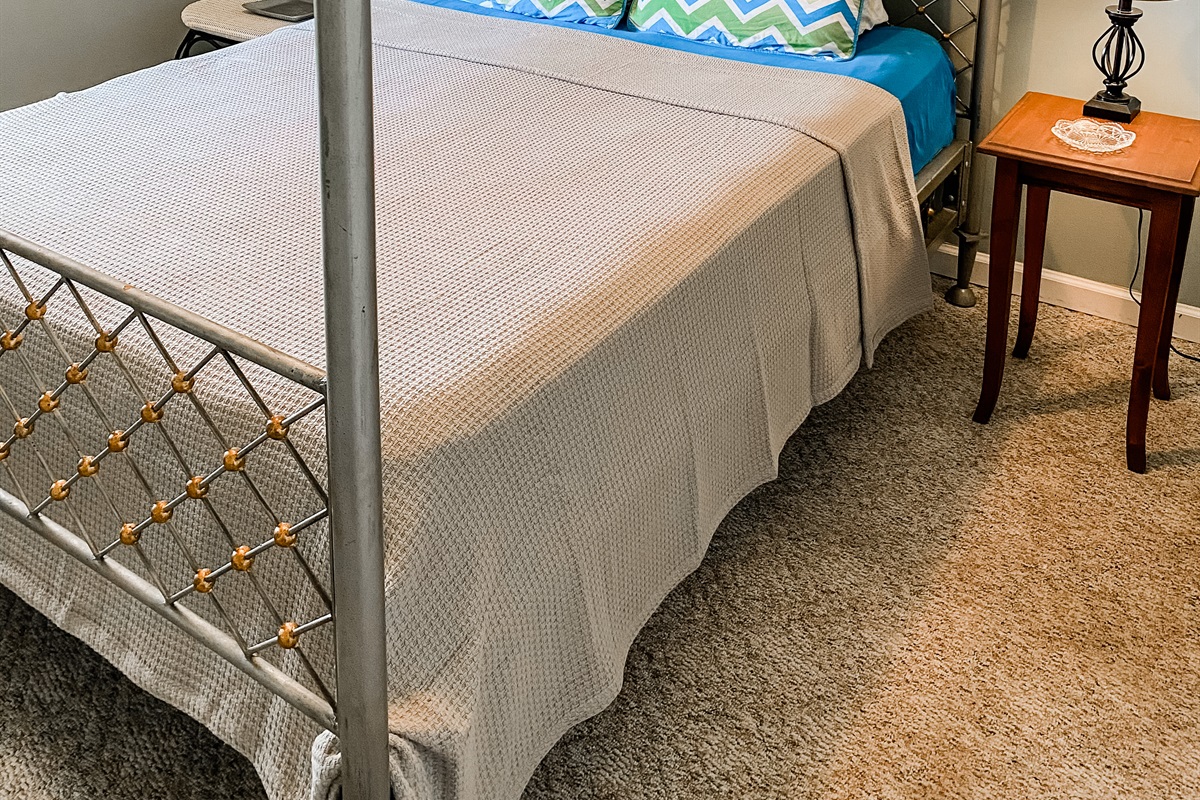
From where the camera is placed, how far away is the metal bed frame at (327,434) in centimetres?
85

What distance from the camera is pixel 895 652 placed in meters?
1.77

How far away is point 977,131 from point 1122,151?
1.70 ft

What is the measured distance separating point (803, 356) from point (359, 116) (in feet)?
3.93

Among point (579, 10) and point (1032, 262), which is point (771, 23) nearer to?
point (579, 10)

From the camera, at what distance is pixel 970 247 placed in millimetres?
2607

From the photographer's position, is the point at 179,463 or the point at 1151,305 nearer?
the point at 179,463

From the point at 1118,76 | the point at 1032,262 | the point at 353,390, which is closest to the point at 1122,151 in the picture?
the point at 1118,76

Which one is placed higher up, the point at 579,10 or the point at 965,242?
the point at 579,10

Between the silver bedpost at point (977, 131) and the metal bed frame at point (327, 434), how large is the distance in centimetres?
175

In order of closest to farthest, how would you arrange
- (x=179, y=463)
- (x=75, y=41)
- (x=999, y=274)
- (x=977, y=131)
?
(x=179, y=463) < (x=999, y=274) < (x=977, y=131) < (x=75, y=41)

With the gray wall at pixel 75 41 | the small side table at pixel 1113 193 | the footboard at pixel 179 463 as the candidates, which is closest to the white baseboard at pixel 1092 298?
the small side table at pixel 1113 193

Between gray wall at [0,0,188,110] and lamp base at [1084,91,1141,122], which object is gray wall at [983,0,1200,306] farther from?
gray wall at [0,0,188,110]

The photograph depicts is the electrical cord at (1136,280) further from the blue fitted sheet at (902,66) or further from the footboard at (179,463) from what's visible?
the footboard at (179,463)

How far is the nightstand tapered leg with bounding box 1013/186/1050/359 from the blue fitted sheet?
23cm
